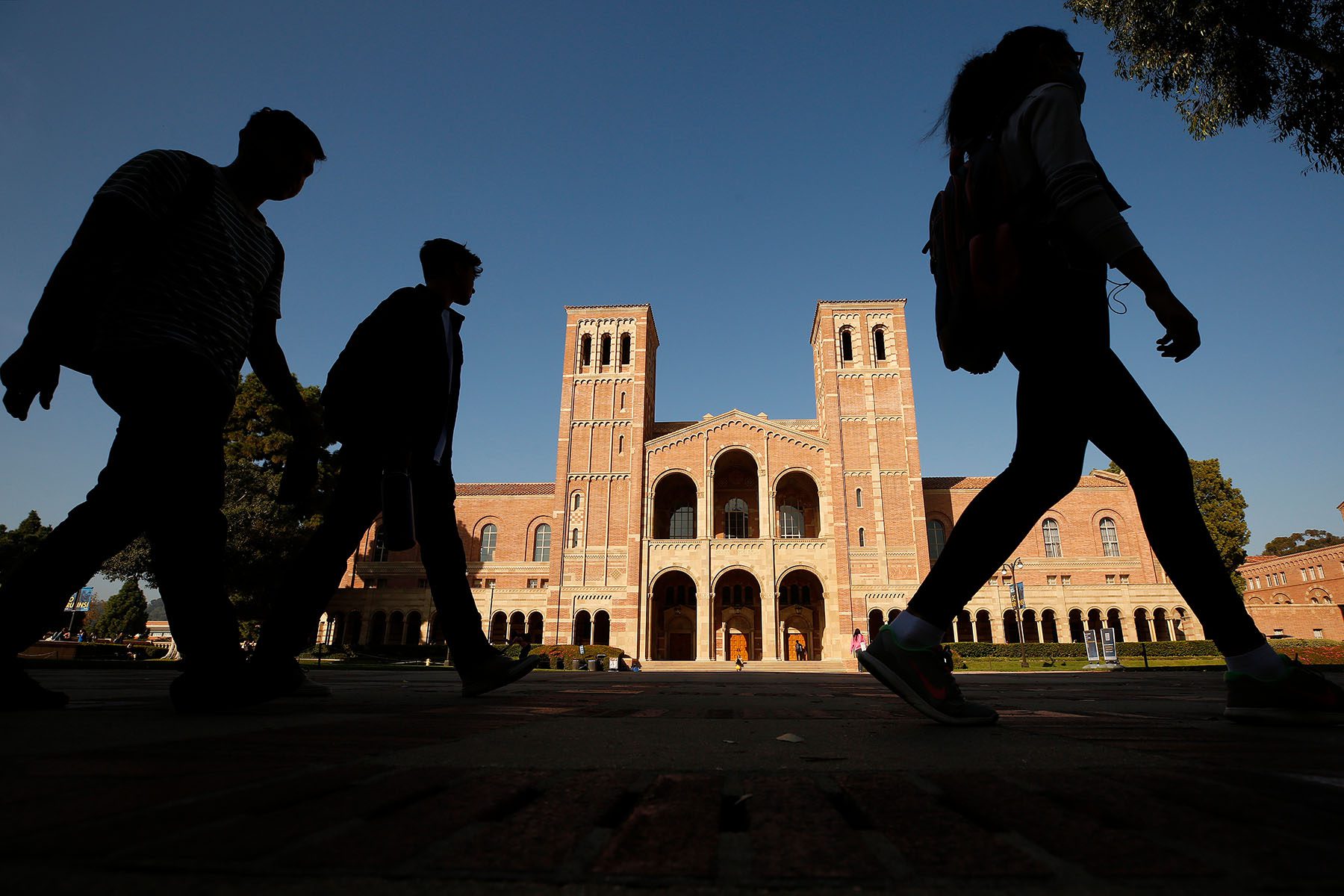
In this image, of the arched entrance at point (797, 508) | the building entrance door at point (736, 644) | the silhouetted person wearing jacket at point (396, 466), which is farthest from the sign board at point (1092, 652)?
the silhouetted person wearing jacket at point (396, 466)

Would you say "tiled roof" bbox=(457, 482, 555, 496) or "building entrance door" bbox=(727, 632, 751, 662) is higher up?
"tiled roof" bbox=(457, 482, 555, 496)

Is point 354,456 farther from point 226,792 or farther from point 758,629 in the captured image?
point 758,629

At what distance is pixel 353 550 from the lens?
106 inches

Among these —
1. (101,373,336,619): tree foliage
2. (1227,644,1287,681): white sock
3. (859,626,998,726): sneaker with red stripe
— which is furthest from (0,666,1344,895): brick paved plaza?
(101,373,336,619): tree foliage

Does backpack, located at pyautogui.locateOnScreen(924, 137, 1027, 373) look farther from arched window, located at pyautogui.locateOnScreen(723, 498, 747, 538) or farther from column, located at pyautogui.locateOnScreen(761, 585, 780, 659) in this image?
arched window, located at pyautogui.locateOnScreen(723, 498, 747, 538)

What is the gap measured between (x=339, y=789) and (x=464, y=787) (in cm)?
14

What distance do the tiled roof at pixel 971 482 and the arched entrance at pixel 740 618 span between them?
11425 millimetres

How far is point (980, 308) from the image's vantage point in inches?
85.9

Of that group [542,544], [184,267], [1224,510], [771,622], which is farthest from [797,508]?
[184,267]

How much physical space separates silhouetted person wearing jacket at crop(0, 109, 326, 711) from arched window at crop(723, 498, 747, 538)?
1439 inches

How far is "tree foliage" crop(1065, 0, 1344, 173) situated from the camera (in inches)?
329

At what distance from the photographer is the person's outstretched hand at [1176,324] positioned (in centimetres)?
206

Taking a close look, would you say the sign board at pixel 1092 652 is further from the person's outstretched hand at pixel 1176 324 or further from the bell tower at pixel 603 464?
the person's outstretched hand at pixel 1176 324

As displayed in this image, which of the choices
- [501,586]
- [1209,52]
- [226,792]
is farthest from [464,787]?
[501,586]
